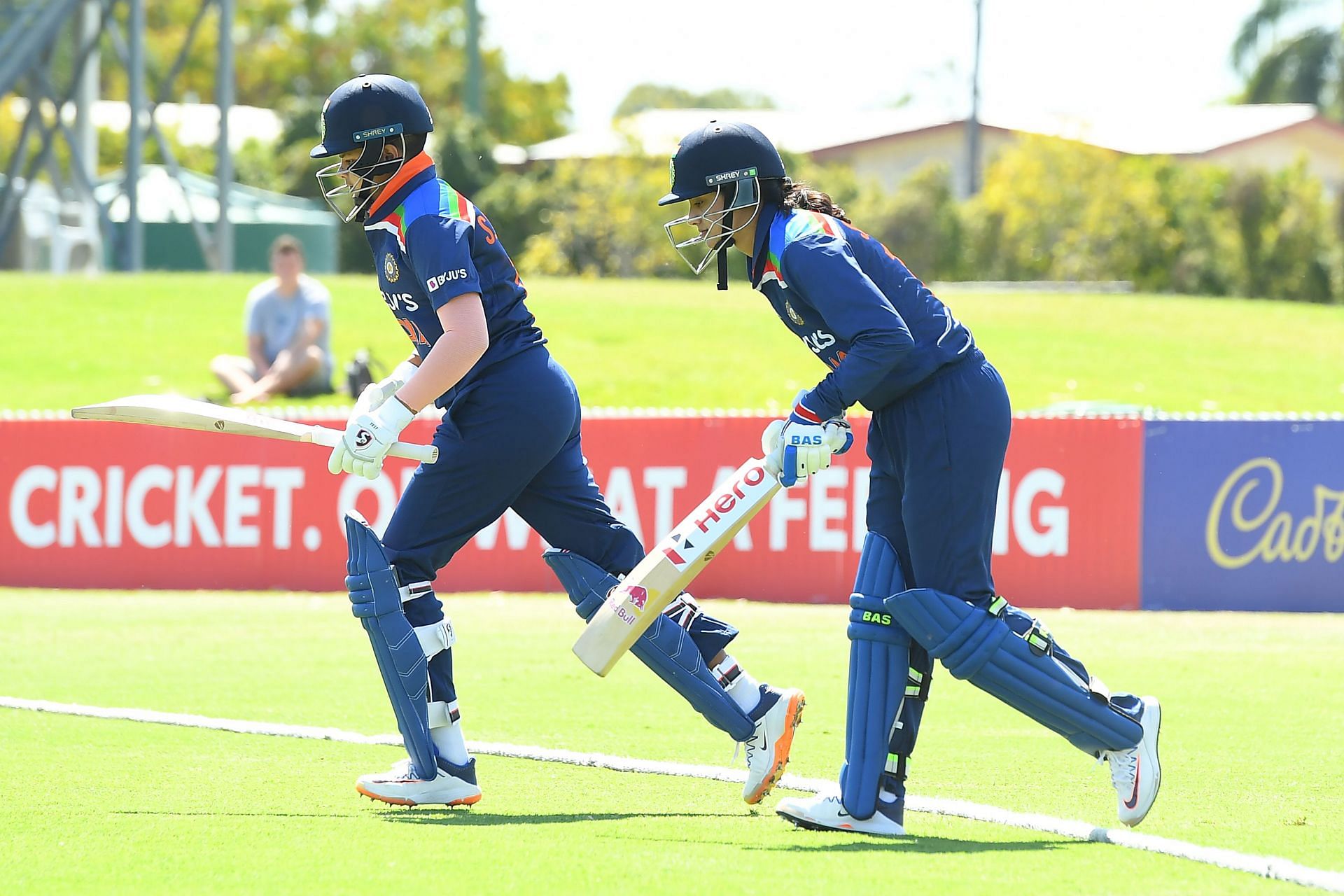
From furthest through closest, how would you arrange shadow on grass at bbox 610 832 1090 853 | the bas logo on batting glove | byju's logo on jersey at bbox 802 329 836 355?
1. byju's logo on jersey at bbox 802 329 836 355
2. the bas logo on batting glove
3. shadow on grass at bbox 610 832 1090 853

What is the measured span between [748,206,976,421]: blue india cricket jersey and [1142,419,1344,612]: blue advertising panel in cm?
682

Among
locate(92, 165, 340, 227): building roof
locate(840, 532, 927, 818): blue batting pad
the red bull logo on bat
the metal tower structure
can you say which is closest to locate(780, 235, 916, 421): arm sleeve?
locate(840, 532, 927, 818): blue batting pad

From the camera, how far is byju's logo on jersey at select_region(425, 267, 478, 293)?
16.9ft

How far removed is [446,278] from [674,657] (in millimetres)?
1291

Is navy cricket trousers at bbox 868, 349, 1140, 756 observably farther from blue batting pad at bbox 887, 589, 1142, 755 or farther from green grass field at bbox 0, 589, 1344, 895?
green grass field at bbox 0, 589, 1344, 895

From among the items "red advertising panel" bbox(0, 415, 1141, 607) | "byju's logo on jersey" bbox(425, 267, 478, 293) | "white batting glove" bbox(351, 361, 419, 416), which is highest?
"byju's logo on jersey" bbox(425, 267, 478, 293)

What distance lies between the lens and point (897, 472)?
16.6ft

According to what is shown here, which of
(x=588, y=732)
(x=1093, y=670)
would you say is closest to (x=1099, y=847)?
(x=588, y=732)

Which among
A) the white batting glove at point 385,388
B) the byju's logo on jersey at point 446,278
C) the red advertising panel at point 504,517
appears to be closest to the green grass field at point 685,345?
the red advertising panel at point 504,517

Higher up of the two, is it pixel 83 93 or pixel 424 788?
pixel 83 93

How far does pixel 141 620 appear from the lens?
10.4 metres

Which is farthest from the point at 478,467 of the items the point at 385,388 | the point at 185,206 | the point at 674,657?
the point at 185,206

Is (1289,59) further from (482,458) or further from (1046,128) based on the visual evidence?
(482,458)

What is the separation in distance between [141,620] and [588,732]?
4609 mm
